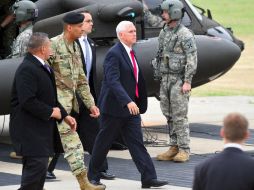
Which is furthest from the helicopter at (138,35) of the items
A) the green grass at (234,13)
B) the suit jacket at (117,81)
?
the green grass at (234,13)

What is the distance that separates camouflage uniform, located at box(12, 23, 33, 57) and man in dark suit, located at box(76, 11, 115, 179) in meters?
1.45

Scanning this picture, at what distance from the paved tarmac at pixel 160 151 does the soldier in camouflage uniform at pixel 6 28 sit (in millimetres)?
1335

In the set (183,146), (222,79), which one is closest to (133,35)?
(183,146)

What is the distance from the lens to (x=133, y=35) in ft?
33.9

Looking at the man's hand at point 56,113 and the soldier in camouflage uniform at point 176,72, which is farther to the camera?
the soldier in camouflage uniform at point 176,72

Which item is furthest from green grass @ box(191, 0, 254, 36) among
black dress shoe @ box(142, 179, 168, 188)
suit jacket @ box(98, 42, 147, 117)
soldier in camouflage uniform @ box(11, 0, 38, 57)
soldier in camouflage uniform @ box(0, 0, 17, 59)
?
black dress shoe @ box(142, 179, 168, 188)

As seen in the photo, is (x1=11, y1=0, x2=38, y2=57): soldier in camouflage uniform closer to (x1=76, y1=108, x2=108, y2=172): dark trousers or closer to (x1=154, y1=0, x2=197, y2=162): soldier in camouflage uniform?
(x1=154, y1=0, x2=197, y2=162): soldier in camouflage uniform

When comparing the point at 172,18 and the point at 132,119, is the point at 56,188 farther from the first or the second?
the point at 172,18

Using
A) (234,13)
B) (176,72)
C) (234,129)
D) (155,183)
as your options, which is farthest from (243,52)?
(234,129)

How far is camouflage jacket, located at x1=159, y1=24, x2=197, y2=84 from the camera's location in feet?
38.3

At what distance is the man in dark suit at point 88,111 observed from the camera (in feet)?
34.0

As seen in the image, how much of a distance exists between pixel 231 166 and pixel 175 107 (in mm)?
6149

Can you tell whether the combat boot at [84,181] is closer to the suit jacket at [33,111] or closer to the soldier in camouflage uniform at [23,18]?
the suit jacket at [33,111]

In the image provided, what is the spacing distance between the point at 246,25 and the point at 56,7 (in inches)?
1183
